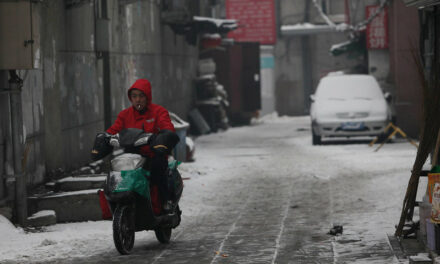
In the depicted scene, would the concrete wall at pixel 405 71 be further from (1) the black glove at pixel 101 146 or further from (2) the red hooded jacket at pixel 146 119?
(1) the black glove at pixel 101 146

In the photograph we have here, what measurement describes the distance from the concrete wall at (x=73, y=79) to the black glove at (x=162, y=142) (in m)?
2.68

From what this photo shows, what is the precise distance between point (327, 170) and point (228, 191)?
2.90 metres

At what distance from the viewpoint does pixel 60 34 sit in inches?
531

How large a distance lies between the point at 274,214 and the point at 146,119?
3398 mm

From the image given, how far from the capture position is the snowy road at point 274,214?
890 cm

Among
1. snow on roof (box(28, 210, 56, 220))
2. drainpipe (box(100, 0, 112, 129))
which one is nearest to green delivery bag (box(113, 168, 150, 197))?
snow on roof (box(28, 210, 56, 220))

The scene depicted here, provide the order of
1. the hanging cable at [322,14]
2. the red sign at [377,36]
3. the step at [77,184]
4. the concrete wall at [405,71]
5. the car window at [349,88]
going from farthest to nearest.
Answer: the hanging cable at [322,14], the red sign at [377,36], the car window at [349,88], the concrete wall at [405,71], the step at [77,184]

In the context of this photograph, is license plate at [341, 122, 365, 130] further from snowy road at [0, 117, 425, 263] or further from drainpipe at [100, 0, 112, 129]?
drainpipe at [100, 0, 112, 129]

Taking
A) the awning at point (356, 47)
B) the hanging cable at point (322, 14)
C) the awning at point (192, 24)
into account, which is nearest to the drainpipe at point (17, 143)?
the awning at point (192, 24)

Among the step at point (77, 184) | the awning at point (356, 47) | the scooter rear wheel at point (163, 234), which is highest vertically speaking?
the awning at point (356, 47)

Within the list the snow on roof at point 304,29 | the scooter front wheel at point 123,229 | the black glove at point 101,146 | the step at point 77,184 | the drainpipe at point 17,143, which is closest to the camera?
the scooter front wheel at point 123,229

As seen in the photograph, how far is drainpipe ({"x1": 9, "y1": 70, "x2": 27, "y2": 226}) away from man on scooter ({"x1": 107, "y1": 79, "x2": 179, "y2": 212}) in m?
1.96

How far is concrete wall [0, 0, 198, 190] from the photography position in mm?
12164

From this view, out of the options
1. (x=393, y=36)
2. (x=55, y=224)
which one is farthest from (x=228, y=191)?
(x=393, y=36)
